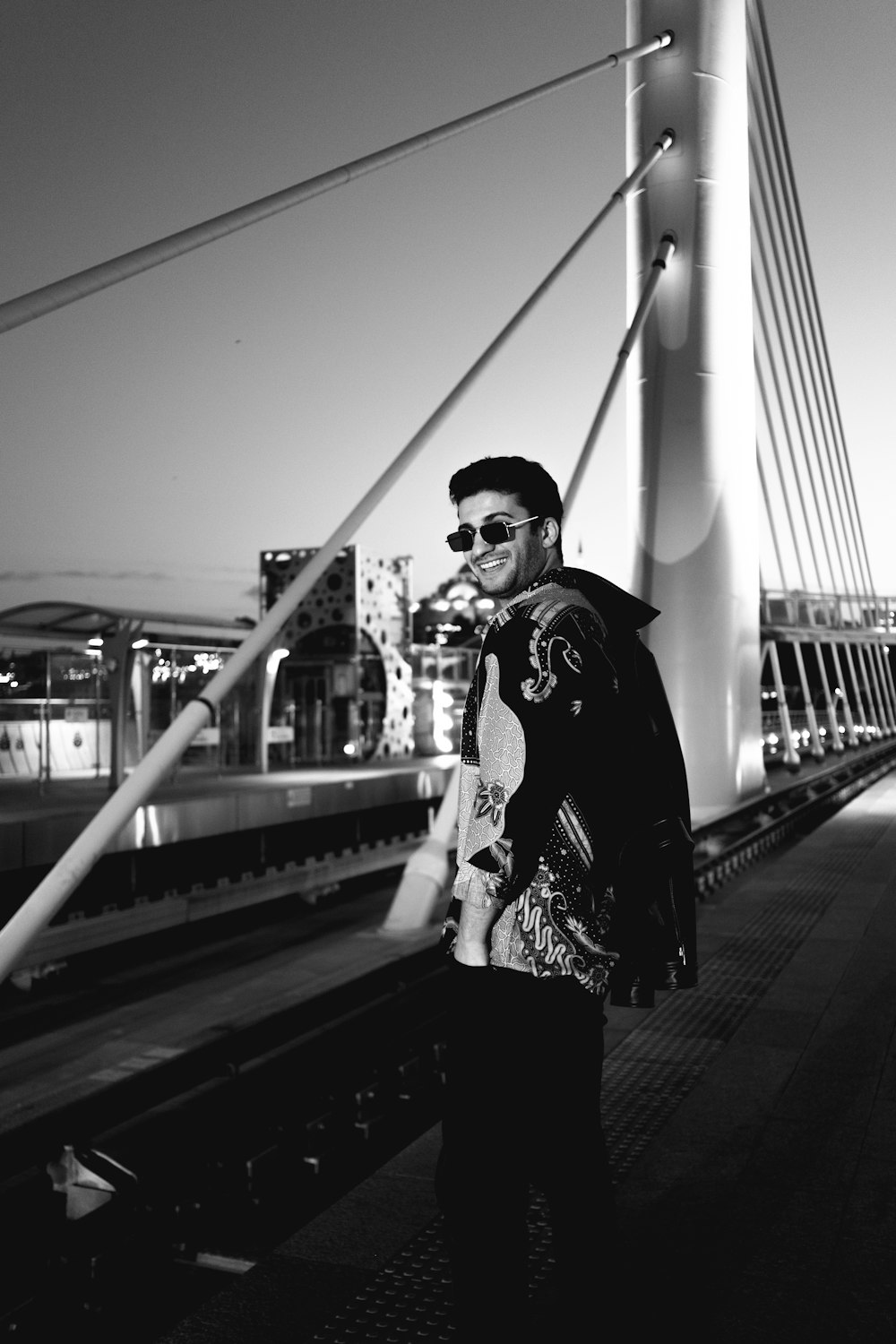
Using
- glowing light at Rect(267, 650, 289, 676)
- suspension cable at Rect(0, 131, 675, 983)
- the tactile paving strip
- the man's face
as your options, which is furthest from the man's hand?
glowing light at Rect(267, 650, 289, 676)

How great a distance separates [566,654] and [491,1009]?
593mm

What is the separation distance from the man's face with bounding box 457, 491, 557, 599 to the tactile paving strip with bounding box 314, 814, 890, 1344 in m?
1.43

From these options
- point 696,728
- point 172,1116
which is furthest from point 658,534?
point 172,1116

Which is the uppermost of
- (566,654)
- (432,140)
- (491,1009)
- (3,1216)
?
(432,140)

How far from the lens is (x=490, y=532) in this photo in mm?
2221

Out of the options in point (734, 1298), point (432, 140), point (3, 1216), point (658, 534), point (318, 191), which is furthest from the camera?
point (658, 534)

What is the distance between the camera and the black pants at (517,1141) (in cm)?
205

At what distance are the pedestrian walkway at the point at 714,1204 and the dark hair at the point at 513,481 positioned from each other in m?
1.14

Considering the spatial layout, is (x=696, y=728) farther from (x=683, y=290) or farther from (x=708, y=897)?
(x=683, y=290)

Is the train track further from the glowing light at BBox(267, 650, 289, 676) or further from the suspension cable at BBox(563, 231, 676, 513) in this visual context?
the glowing light at BBox(267, 650, 289, 676)

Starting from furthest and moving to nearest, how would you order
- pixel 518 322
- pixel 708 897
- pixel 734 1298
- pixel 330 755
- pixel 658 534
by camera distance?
pixel 330 755, pixel 658 534, pixel 708 897, pixel 518 322, pixel 734 1298

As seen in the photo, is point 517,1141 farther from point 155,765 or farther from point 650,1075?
point 650,1075

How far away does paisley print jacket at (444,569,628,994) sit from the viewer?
6.57 ft

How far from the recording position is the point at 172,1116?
4535 millimetres
